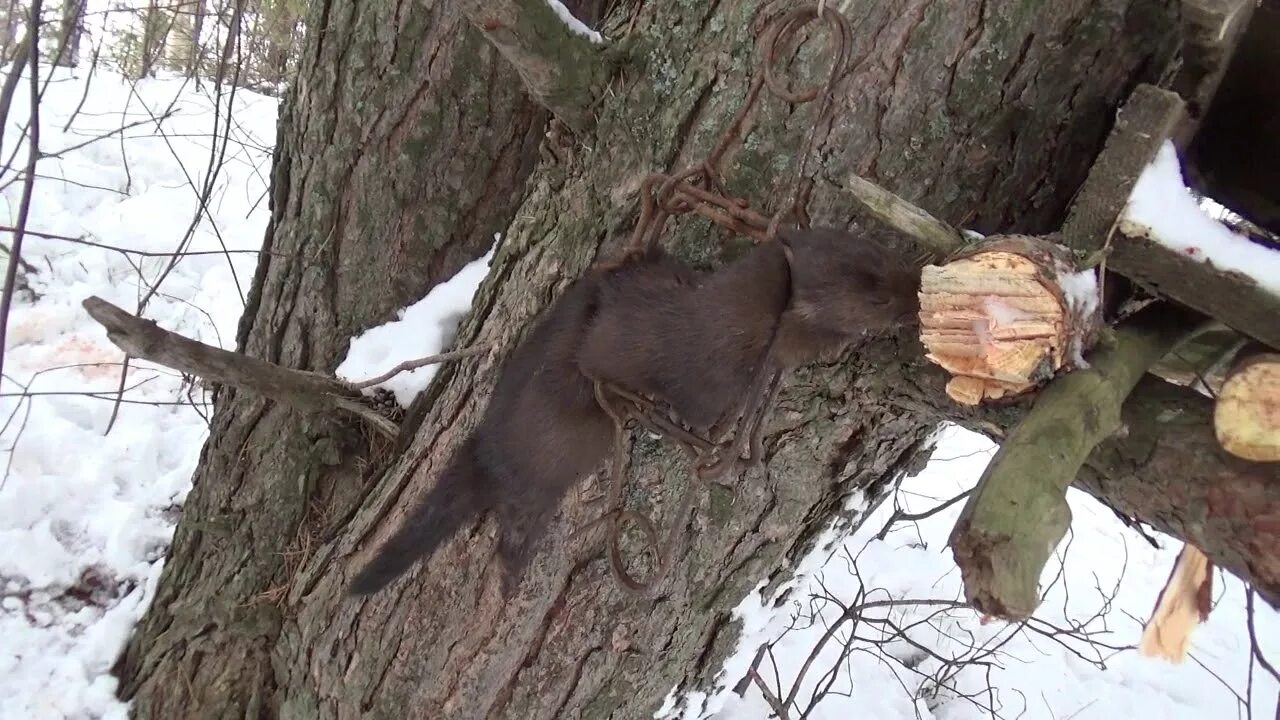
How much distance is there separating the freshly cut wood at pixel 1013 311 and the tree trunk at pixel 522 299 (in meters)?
0.23

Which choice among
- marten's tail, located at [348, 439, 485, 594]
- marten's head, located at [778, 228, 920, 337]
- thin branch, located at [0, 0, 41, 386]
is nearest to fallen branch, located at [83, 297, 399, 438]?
marten's tail, located at [348, 439, 485, 594]

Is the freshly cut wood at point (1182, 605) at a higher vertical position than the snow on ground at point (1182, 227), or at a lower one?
lower

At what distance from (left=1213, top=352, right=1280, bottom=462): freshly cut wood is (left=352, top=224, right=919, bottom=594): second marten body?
0.96 ft

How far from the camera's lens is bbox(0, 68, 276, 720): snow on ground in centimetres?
225

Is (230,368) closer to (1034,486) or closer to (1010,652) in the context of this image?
(1034,486)

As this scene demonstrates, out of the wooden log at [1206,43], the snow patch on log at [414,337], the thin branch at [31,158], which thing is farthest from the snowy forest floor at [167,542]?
the wooden log at [1206,43]

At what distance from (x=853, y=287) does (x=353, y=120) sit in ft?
3.74

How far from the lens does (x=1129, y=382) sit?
0.71 m

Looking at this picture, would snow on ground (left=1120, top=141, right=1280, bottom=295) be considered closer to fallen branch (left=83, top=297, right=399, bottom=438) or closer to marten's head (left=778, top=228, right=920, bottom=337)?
marten's head (left=778, top=228, right=920, bottom=337)

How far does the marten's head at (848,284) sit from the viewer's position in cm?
85

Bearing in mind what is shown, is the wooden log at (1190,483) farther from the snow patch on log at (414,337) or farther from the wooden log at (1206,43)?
the snow patch on log at (414,337)

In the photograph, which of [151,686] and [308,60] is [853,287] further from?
[151,686]

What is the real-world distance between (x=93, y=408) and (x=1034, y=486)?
355 centimetres

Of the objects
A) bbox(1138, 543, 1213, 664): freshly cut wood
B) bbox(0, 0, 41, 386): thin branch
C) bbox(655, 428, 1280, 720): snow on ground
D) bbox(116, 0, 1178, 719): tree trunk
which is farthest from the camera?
bbox(655, 428, 1280, 720): snow on ground
